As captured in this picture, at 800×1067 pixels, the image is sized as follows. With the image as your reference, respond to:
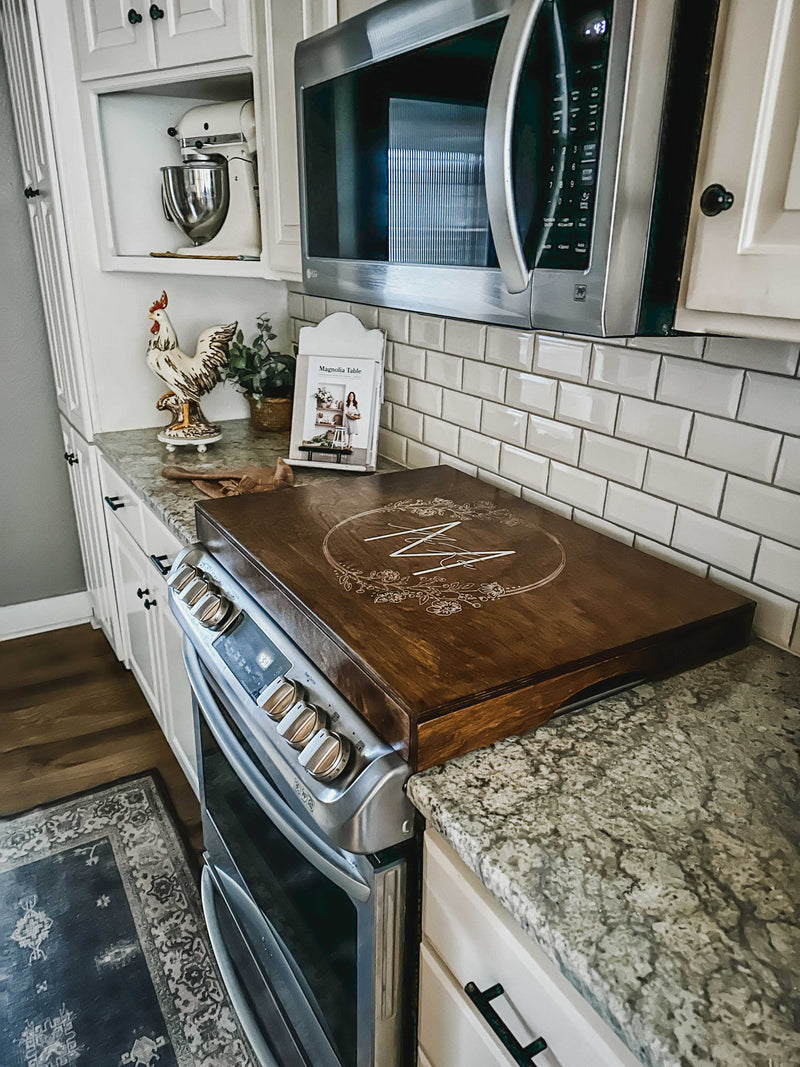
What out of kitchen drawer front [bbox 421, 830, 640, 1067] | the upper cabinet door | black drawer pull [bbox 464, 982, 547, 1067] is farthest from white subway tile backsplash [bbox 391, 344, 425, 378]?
black drawer pull [bbox 464, 982, 547, 1067]

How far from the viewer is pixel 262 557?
3.62 feet

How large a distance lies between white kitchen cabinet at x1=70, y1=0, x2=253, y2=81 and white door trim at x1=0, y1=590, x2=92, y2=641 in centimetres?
178

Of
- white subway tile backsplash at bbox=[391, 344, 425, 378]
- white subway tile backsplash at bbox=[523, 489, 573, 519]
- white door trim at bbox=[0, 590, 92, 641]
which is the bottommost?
white door trim at bbox=[0, 590, 92, 641]

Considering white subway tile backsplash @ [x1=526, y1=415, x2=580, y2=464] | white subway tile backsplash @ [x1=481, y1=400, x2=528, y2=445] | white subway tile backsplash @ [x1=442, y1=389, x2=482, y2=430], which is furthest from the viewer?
white subway tile backsplash @ [x1=442, y1=389, x2=482, y2=430]

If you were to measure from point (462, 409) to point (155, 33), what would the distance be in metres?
1.05

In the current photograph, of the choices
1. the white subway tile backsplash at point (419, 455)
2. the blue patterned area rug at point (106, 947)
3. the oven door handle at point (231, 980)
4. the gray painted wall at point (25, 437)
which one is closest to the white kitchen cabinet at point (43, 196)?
the gray painted wall at point (25, 437)

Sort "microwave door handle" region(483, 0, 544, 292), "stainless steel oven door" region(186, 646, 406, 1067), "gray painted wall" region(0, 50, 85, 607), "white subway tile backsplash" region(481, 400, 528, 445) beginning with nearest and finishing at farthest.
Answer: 1. "microwave door handle" region(483, 0, 544, 292)
2. "stainless steel oven door" region(186, 646, 406, 1067)
3. "white subway tile backsplash" region(481, 400, 528, 445)
4. "gray painted wall" region(0, 50, 85, 607)

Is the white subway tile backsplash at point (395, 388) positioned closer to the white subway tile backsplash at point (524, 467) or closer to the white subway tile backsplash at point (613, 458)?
the white subway tile backsplash at point (524, 467)

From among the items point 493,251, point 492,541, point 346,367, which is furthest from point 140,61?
point 492,541

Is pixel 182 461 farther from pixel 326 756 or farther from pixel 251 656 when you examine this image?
pixel 326 756

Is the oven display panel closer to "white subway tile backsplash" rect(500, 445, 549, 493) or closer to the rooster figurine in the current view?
"white subway tile backsplash" rect(500, 445, 549, 493)

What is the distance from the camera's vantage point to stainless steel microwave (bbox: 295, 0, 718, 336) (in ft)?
2.39

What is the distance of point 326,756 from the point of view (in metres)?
0.80

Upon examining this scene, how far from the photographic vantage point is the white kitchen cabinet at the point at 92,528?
228cm
